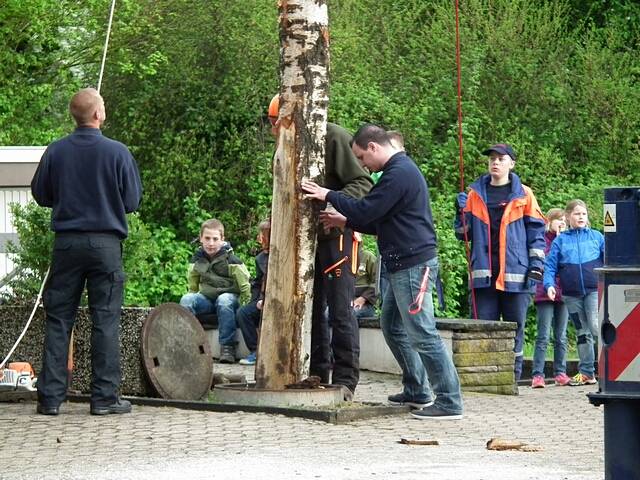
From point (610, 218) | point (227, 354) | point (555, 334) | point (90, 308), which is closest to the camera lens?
point (610, 218)

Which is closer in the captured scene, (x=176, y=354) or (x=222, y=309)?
(x=176, y=354)

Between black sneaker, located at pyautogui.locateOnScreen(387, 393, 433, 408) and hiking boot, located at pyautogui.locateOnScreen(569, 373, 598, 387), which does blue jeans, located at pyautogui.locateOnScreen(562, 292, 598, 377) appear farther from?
black sneaker, located at pyautogui.locateOnScreen(387, 393, 433, 408)

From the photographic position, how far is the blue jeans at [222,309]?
15.4 m

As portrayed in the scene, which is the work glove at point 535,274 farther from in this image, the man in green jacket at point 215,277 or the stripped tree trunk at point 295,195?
the man in green jacket at point 215,277

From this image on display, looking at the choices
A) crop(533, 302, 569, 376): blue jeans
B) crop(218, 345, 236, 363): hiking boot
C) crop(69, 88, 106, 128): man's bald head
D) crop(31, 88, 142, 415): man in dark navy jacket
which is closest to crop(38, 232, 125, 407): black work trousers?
crop(31, 88, 142, 415): man in dark navy jacket

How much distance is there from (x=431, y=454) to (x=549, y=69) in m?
18.3

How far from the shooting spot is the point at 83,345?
10648 millimetres

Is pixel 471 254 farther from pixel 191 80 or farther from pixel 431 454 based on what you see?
pixel 191 80

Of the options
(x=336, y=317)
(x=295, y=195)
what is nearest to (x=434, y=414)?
(x=336, y=317)

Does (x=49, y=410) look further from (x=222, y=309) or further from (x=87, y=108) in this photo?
(x=222, y=309)

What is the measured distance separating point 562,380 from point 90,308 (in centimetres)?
543

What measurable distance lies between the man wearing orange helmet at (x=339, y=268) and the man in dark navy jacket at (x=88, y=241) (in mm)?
1145

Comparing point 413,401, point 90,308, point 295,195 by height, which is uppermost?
point 295,195

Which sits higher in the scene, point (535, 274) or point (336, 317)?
point (535, 274)
